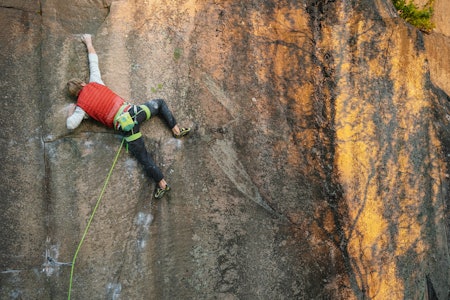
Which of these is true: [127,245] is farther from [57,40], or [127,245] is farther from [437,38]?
[437,38]

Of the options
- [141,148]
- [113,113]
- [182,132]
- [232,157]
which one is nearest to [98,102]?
[113,113]

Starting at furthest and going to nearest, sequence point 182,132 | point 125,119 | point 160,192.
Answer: point 182,132
point 160,192
point 125,119

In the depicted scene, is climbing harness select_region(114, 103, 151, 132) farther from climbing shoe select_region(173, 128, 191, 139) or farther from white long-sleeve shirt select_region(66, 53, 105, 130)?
climbing shoe select_region(173, 128, 191, 139)

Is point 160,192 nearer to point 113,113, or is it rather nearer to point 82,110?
point 113,113

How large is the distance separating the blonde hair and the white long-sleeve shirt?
0.15 meters

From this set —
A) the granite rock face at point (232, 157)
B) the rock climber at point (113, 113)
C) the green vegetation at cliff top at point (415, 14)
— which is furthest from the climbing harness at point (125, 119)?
the green vegetation at cliff top at point (415, 14)

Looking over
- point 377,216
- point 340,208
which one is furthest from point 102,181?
point 377,216

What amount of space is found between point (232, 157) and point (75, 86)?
1.86 m

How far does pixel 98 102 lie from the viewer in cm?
460

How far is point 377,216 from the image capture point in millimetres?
4852

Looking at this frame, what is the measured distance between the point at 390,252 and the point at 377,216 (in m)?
0.41

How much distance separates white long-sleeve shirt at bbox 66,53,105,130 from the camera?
4543mm

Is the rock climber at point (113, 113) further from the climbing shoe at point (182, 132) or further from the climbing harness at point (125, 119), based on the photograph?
the climbing shoe at point (182, 132)

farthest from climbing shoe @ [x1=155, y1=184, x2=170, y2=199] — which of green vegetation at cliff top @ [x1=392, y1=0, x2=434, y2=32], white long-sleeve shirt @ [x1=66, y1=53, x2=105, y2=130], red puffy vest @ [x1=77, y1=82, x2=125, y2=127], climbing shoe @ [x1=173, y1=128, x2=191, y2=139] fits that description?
green vegetation at cliff top @ [x1=392, y1=0, x2=434, y2=32]
